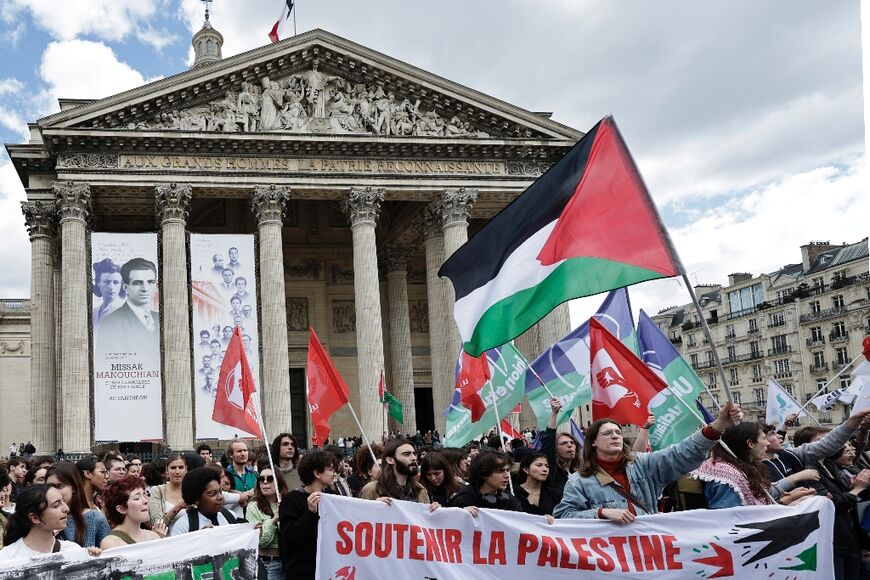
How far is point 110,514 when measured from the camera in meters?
6.49

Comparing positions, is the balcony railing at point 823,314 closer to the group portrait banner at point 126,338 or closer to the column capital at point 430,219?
the column capital at point 430,219

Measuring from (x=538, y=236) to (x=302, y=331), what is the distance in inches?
1333

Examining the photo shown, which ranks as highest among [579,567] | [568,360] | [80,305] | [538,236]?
[80,305]

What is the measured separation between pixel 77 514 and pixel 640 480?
4.31 metres

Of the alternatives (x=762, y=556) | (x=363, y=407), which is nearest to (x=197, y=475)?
(x=762, y=556)

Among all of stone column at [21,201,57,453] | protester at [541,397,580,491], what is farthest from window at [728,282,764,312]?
protester at [541,397,580,491]

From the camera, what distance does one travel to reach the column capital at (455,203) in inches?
1388

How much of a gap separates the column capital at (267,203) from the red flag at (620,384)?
81.9 ft

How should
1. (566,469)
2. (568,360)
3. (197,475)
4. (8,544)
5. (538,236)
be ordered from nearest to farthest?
(8,544), (197,475), (538,236), (566,469), (568,360)

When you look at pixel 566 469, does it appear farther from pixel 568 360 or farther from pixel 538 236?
pixel 568 360

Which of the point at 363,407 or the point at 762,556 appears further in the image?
the point at 363,407

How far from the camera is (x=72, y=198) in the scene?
1252 inches

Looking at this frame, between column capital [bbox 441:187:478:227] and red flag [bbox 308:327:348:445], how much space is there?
21332 mm

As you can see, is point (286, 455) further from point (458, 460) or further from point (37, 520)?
point (37, 520)
